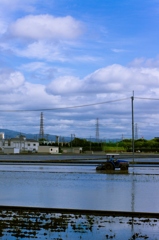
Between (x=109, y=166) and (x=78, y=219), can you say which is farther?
(x=109, y=166)

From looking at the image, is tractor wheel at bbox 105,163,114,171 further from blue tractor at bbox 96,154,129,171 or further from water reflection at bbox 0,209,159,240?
water reflection at bbox 0,209,159,240

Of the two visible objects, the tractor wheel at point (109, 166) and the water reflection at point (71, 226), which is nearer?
the water reflection at point (71, 226)

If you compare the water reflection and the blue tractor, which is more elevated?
the blue tractor

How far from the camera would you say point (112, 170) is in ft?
120

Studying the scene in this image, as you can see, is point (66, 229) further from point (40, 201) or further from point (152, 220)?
point (40, 201)

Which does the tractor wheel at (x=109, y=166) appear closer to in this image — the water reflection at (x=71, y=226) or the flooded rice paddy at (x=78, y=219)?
the flooded rice paddy at (x=78, y=219)

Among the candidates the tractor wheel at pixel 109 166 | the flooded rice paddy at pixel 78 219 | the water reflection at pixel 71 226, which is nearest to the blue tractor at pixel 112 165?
the tractor wheel at pixel 109 166

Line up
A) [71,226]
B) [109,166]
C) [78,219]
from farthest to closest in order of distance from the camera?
[109,166] < [78,219] < [71,226]

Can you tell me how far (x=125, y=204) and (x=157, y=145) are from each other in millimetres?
119870

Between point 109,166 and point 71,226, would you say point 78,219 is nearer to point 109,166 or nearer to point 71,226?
A: point 71,226

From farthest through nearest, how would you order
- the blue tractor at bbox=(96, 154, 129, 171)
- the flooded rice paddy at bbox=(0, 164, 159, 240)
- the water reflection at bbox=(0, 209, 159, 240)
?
the blue tractor at bbox=(96, 154, 129, 171) < the flooded rice paddy at bbox=(0, 164, 159, 240) < the water reflection at bbox=(0, 209, 159, 240)

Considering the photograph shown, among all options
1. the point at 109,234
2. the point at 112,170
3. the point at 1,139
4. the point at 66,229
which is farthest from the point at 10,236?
the point at 1,139

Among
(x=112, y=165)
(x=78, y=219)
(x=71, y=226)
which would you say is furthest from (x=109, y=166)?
(x=71, y=226)

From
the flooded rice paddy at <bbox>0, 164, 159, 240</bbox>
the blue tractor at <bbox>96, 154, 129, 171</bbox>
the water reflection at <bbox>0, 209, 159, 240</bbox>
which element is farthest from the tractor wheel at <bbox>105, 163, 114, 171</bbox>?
the water reflection at <bbox>0, 209, 159, 240</bbox>
